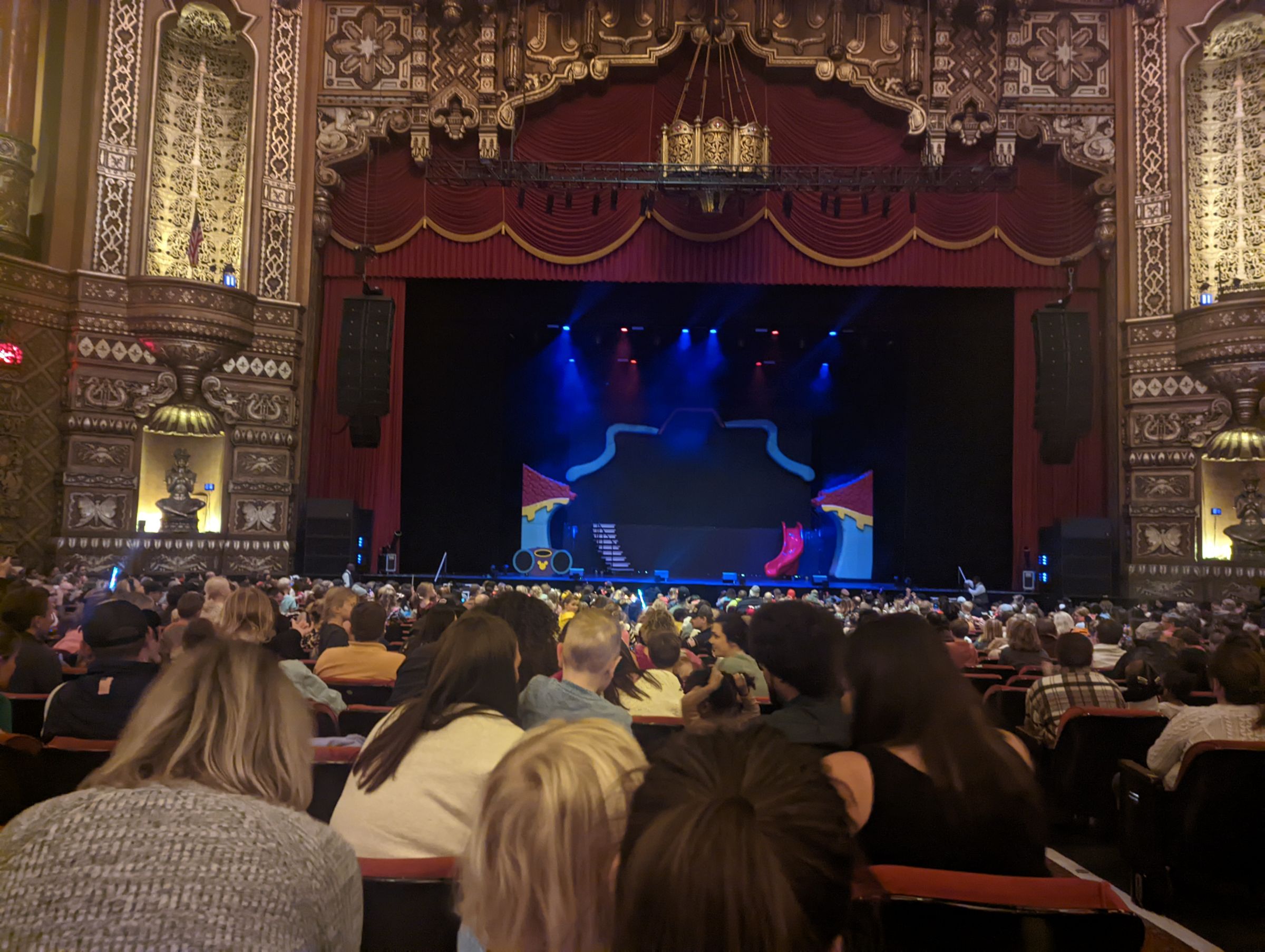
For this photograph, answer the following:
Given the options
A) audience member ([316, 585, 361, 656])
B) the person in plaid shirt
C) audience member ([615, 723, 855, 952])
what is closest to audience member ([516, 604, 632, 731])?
audience member ([615, 723, 855, 952])

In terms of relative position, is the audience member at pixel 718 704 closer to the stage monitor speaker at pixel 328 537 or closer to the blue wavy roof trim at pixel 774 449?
the stage monitor speaker at pixel 328 537

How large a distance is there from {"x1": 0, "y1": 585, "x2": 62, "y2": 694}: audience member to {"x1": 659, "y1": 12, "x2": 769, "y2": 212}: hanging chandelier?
11.5m

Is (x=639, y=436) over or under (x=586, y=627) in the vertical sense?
over

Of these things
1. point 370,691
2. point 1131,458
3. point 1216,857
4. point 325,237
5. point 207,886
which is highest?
point 325,237

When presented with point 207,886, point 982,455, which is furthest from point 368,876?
point 982,455

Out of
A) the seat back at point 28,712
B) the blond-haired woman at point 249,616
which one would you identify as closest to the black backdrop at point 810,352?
the blond-haired woman at point 249,616

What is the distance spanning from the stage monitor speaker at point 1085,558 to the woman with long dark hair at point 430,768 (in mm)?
14622

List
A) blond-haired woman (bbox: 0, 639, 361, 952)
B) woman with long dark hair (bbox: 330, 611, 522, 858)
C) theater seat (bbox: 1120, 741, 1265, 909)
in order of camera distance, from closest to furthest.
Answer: blond-haired woman (bbox: 0, 639, 361, 952) < woman with long dark hair (bbox: 330, 611, 522, 858) < theater seat (bbox: 1120, 741, 1265, 909)

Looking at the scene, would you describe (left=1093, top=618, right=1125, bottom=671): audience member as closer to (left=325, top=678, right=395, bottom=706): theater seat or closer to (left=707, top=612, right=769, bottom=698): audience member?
(left=707, top=612, right=769, bottom=698): audience member

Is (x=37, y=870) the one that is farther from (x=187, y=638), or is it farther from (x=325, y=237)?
(x=325, y=237)

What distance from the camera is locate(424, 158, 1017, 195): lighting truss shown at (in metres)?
15.0

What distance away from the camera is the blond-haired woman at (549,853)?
123cm

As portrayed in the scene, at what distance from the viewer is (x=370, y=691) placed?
4.99m

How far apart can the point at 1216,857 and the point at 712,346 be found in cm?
1725
